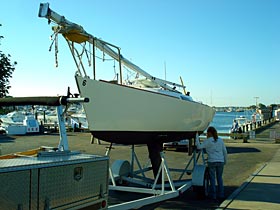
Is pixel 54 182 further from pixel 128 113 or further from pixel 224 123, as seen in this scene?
pixel 224 123

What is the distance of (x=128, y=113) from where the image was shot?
825cm

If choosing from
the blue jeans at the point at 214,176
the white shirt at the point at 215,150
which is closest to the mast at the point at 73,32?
the white shirt at the point at 215,150

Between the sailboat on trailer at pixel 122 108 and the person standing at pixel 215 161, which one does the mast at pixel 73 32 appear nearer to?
the sailboat on trailer at pixel 122 108

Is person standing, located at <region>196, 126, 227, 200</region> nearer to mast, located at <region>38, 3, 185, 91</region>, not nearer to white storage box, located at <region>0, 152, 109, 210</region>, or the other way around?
mast, located at <region>38, 3, 185, 91</region>

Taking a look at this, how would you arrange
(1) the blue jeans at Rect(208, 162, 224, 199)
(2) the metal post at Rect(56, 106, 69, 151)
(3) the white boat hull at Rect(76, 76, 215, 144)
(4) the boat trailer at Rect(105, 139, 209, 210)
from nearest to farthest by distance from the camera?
(2) the metal post at Rect(56, 106, 69, 151) < (4) the boat trailer at Rect(105, 139, 209, 210) < (3) the white boat hull at Rect(76, 76, 215, 144) < (1) the blue jeans at Rect(208, 162, 224, 199)

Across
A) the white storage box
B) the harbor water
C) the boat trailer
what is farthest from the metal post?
the harbor water

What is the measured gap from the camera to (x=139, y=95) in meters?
8.25

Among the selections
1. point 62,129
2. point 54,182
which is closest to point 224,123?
point 62,129

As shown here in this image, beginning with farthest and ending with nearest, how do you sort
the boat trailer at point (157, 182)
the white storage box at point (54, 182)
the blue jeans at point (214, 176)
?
the blue jeans at point (214, 176) < the boat trailer at point (157, 182) < the white storage box at point (54, 182)

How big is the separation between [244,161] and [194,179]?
7.71 metres

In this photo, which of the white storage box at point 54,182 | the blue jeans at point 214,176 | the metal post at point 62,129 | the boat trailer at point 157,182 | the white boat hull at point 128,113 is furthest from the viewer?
the blue jeans at point 214,176

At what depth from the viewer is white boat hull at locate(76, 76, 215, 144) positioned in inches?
314

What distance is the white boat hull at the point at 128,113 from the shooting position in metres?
7.98

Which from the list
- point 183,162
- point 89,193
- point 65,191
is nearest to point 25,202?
point 65,191
